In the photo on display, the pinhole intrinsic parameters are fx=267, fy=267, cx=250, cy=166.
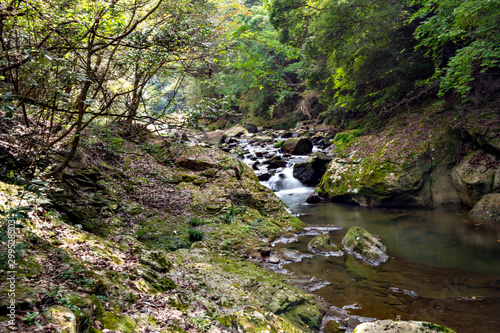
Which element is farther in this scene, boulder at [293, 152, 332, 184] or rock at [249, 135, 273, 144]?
rock at [249, 135, 273, 144]

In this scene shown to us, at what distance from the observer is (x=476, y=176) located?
8938 mm

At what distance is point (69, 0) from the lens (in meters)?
4.95

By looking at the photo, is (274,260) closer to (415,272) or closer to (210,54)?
(415,272)

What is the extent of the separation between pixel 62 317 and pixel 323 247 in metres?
6.17

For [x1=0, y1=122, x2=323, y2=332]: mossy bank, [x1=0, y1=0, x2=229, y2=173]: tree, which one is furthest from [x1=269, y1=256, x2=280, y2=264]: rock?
[x1=0, y1=0, x2=229, y2=173]: tree

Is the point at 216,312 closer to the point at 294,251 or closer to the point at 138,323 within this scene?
the point at 138,323

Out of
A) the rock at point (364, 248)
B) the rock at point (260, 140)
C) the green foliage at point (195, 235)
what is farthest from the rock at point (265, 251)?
the rock at point (260, 140)

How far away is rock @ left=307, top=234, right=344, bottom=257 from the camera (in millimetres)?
6988

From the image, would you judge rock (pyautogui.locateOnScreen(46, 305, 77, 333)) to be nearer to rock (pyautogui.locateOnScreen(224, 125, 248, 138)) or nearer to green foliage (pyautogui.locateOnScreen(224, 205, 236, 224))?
green foliage (pyautogui.locateOnScreen(224, 205, 236, 224))

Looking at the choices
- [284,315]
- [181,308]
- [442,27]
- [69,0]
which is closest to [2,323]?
[181,308]

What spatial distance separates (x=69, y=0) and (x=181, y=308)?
5.68 metres

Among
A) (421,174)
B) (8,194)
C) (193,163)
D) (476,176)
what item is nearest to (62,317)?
(8,194)

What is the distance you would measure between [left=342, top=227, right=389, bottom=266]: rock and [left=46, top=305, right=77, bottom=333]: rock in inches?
243

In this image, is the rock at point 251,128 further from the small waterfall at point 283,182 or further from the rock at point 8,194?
A: the rock at point 8,194
